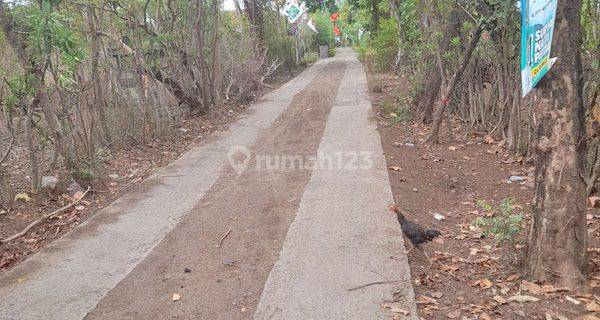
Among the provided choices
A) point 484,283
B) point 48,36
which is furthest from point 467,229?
point 48,36

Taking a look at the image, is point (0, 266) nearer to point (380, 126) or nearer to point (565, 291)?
point (565, 291)

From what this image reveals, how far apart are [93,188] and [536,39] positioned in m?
6.27

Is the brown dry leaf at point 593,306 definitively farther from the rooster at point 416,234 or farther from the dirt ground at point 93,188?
the dirt ground at point 93,188

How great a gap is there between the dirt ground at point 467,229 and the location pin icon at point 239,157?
7.94 ft

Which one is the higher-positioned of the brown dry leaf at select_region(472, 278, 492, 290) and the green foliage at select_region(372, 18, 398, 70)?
the green foliage at select_region(372, 18, 398, 70)

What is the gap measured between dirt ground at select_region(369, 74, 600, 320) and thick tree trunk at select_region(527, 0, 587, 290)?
0.23m

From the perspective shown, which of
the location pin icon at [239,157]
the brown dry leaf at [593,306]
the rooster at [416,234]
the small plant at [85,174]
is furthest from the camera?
the location pin icon at [239,157]

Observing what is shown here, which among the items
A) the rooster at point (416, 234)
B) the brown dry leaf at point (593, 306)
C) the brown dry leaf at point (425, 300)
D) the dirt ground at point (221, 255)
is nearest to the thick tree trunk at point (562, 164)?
the brown dry leaf at point (593, 306)

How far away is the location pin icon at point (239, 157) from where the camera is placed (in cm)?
805

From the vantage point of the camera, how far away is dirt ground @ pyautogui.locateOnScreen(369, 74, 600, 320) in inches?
139

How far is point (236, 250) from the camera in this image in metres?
4.89

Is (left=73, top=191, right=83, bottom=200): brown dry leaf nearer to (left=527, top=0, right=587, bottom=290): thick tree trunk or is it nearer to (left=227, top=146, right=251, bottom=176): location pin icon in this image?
(left=227, top=146, right=251, bottom=176): location pin icon

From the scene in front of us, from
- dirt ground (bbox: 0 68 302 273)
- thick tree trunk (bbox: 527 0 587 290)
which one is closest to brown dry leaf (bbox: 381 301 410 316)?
thick tree trunk (bbox: 527 0 587 290)

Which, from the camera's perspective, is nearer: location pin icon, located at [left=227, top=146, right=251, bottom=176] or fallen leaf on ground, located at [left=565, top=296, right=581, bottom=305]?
fallen leaf on ground, located at [left=565, top=296, right=581, bottom=305]
